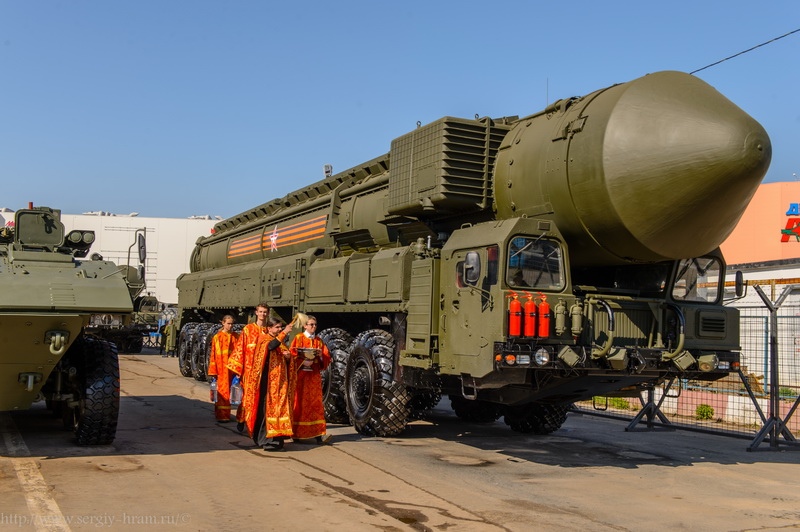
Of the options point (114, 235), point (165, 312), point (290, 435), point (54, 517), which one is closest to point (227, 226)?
point (290, 435)

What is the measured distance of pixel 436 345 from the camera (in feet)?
30.5

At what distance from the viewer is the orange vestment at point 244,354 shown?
397 inches

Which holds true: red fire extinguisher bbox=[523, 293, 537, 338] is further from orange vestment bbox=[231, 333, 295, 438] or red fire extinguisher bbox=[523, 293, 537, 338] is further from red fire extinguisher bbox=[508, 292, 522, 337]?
orange vestment bbox=[231, 333, 295, 438]

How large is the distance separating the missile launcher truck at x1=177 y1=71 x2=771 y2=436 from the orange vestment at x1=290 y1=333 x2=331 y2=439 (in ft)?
2.52

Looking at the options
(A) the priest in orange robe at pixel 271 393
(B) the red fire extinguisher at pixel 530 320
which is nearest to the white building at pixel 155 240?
(A) the priest in orange robe at pixel 271 393

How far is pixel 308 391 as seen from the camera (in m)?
9.77

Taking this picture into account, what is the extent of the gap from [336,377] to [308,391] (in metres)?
1.70

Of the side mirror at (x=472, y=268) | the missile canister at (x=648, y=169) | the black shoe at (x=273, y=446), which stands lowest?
the black shoe at (x=273, y=446)

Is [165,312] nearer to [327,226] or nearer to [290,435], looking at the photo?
[327,226]

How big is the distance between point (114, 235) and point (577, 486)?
43188mm

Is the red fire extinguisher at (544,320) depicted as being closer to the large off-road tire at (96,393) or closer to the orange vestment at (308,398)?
the orange vestment at (308,398)

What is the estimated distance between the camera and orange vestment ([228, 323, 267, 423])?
10090 millimetres

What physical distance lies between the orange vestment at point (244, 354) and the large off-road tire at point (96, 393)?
1.66 meters

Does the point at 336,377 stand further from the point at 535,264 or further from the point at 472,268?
the point at 535,264
